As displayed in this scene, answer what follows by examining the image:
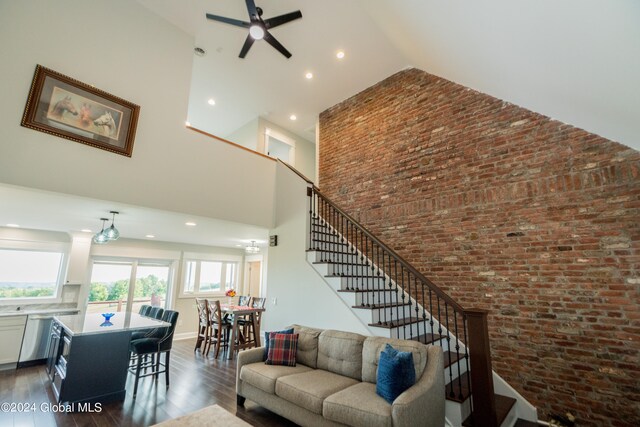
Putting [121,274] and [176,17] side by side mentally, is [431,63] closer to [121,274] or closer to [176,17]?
[176,17]

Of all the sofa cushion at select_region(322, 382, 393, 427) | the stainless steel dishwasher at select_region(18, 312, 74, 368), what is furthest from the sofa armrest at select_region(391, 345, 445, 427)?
the stainless steel dishwasher at select_region(18, 312, 74, 368)

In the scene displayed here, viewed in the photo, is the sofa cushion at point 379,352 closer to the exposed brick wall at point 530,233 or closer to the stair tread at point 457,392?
the stair tread at point 457,392

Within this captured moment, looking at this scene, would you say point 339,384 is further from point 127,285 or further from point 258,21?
point 127,285

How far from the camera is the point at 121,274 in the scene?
7.17 metres

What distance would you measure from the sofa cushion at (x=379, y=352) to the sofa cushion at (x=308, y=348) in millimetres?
725

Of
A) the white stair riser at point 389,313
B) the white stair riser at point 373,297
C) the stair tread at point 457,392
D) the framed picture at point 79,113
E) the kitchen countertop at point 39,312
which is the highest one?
the framed picture at point 79,113

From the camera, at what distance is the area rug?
2.33 m

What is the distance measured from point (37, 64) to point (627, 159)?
6424 mm

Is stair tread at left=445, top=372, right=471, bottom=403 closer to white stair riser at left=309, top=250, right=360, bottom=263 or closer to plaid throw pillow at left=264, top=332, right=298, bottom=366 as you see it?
plaid throw pillow at left=264, top=332, right=298, bottom=366

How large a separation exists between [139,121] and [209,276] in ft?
19.0

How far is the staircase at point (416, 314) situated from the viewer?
9.37 ft

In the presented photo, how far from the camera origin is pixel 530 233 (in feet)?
11.5

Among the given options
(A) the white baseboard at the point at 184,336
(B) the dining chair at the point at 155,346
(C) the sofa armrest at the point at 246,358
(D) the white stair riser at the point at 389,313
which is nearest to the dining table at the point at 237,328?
(B) the dining chair at the point at 155,346

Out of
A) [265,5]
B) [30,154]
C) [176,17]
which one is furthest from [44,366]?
[265,5]
